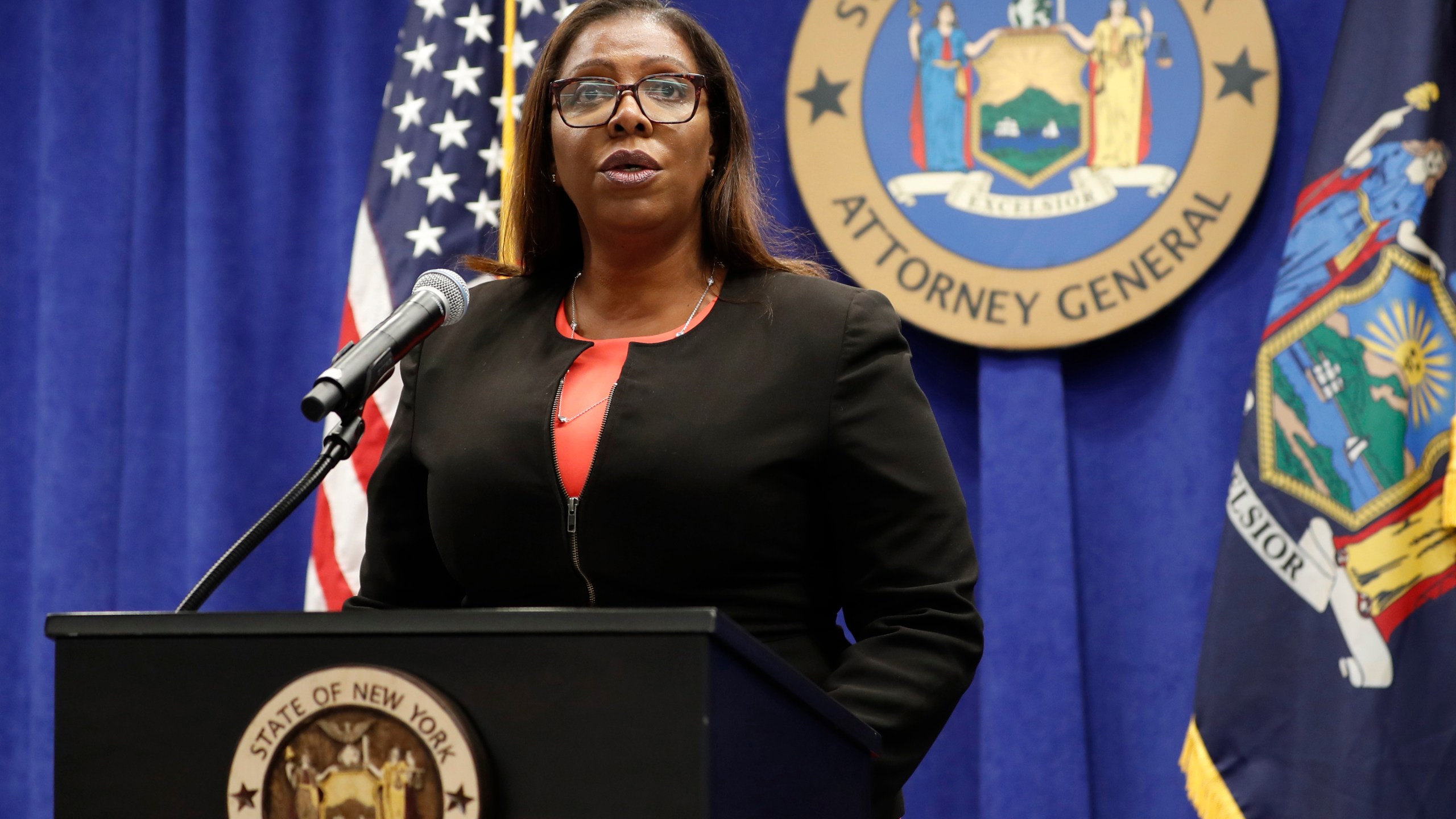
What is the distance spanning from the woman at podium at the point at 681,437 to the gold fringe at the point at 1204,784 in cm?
133

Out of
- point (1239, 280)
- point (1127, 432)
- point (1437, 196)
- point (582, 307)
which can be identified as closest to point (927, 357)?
point (1127, 432)

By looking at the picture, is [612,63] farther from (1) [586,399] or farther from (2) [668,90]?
(1) [586,399]

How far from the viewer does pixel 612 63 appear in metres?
1.41

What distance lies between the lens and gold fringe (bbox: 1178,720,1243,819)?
2395 millimetres

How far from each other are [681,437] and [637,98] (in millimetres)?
356

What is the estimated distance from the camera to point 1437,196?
7.88ft

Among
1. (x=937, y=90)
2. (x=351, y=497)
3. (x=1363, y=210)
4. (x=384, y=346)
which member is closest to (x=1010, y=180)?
(x=937, y=90)

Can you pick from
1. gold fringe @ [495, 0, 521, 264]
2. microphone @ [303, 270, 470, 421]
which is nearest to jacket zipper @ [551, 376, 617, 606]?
microphone @ [303, 270, 470, 421]

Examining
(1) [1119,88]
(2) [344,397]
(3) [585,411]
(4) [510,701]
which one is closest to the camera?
(4) [510,701]

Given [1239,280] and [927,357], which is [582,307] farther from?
[1239,280]

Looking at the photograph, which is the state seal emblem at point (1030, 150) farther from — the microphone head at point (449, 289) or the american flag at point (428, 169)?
the microphone head at point (449, 289)

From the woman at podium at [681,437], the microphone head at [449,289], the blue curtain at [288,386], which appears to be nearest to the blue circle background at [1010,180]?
the blue curtain at [288,386]

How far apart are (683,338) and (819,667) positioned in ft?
1.10

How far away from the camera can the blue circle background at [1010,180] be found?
8.75ft
